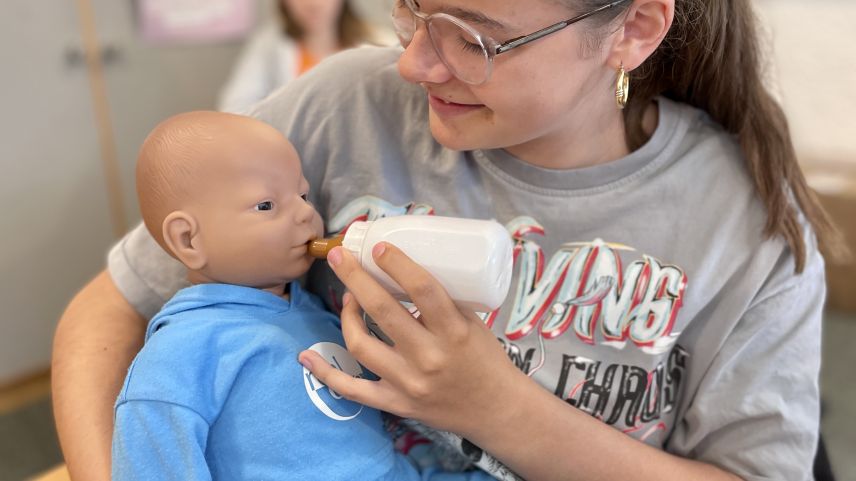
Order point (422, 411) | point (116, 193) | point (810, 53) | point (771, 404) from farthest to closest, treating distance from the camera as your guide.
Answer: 1. point (810, 53)
2. point (116, 193)
3. point (771, 404)
4. point (422, 411)

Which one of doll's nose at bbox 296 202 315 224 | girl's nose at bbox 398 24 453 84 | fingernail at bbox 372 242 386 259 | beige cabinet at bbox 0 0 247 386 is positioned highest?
girl's nose at bbox 398 24 453 84

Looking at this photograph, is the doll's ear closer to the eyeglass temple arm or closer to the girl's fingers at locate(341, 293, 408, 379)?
the girl's fingers at locate(341, 293, 408, 379)

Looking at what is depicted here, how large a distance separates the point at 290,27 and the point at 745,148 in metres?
2.18

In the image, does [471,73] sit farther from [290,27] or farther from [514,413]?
[290,27]

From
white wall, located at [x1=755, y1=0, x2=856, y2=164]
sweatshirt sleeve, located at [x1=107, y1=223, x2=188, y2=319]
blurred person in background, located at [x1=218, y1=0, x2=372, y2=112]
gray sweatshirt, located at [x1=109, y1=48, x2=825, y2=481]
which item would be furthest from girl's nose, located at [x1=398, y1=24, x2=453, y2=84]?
white wall, located at [x1=755, y1=0, x2=856, y2=164]

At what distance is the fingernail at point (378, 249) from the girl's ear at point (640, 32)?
1.24ft

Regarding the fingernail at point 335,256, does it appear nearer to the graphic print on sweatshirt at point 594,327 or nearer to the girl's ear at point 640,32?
the graphic print on sweatshirt at point 594,327

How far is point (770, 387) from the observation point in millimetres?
921

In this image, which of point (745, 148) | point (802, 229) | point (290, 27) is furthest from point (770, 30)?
point (290, 27)

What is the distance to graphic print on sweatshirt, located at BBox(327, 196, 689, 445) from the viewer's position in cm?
95

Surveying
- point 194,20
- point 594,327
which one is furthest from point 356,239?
point 194,20

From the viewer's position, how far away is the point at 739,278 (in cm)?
94

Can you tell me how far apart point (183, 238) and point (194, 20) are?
7.82ft

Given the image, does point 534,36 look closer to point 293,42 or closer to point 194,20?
point 293,42
